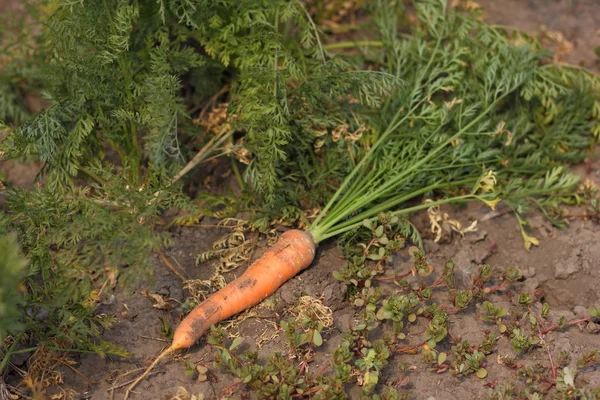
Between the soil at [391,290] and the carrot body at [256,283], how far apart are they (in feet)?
0.25

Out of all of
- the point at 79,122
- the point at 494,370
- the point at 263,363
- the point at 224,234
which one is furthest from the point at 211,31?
the point at 494,370

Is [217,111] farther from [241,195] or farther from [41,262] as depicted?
[41,262]

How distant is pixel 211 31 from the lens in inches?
130

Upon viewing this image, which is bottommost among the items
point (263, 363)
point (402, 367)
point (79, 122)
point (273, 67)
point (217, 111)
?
point (402, 367)

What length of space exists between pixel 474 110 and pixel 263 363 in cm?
167

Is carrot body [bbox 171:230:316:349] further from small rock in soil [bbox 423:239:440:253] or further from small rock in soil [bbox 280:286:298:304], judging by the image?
small rock in soil [bbox 423:239:440:253]

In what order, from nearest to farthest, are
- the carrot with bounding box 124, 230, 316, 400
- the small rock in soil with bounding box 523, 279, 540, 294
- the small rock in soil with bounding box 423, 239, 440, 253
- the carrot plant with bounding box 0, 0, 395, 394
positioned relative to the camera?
the carrot plant with bounding box 0, 0, 395, 394 < the carrot with bounding box 124, 230, 316, 400 < the small rock in soil with bounding box 523, 279, 540, 294 < the small rock in soil with bounding box 423, 239, 440, 253

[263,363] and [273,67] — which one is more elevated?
[273,67]

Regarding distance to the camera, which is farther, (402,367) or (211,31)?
(211,31)

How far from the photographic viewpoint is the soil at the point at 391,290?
2791 millimetres

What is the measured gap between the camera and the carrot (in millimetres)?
2857

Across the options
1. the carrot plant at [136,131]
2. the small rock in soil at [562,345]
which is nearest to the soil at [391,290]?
the small rock in soil at [562,345]

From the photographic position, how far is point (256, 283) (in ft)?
9.96

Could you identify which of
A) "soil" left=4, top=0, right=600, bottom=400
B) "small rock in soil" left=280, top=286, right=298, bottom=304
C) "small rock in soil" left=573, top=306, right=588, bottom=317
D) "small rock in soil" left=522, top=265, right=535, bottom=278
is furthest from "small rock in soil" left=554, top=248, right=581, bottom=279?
"small rock in soil" left=280, top=286, right=298, bottom=304
